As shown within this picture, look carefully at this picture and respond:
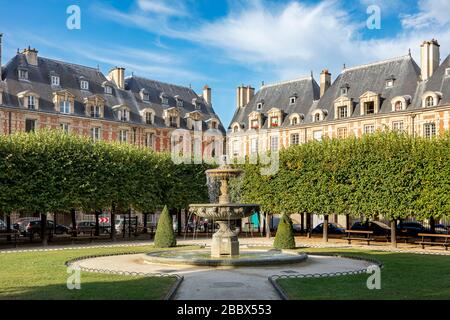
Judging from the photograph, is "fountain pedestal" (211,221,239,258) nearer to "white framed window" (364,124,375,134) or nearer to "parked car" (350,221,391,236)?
"parked car" (350,221,391,236)

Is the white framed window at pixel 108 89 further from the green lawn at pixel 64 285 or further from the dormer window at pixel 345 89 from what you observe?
the green lawn at pixel 64 285

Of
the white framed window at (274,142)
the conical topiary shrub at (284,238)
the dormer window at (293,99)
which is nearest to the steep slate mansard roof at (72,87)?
the white framed window at (274,142)

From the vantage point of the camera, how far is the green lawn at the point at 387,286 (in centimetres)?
1066

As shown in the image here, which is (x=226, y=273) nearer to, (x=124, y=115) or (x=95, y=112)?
(x=95, y=112)

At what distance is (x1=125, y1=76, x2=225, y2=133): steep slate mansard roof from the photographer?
5134 cm

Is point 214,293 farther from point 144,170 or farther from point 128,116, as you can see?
point 128,116

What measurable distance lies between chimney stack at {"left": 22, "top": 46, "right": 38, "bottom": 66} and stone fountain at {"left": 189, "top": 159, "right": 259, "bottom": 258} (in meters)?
31.1

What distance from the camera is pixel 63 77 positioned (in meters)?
46.0

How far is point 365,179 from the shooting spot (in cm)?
2756

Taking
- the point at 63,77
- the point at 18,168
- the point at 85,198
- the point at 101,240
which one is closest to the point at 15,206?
the point at 18,168

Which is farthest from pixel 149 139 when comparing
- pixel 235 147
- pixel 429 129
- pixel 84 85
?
pixel 429 129

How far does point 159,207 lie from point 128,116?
683 inches

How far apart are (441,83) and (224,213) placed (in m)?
28.6

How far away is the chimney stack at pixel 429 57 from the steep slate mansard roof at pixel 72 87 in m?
23.4
